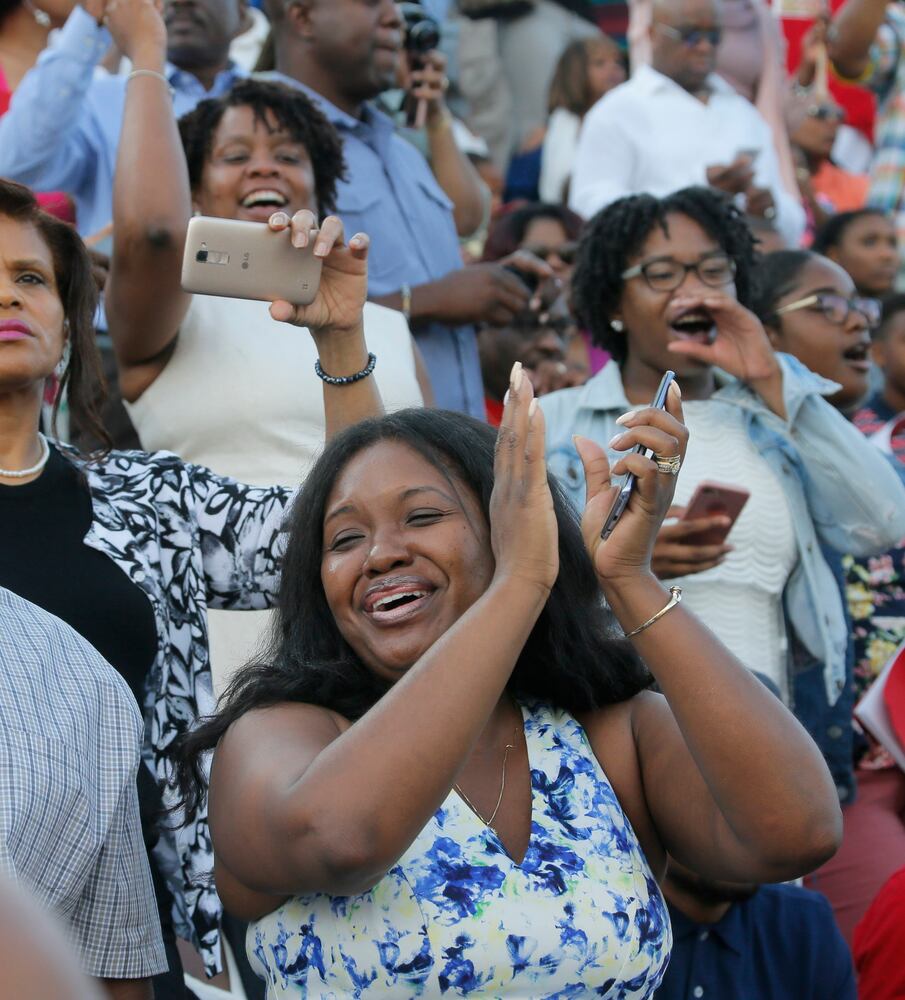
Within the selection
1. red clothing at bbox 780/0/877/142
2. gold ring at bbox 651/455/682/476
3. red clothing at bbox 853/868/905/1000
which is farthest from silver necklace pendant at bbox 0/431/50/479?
red clothing at bbox 780/0/877/142

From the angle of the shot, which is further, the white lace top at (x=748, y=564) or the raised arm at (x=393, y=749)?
the white lace top at (x=748, y=564)

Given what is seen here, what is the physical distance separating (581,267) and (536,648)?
89.0 inches

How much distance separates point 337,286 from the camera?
124 inches

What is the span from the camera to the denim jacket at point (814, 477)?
4.10m

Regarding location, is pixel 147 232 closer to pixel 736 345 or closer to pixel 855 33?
pixel 736 345

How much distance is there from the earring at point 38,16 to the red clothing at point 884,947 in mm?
3485

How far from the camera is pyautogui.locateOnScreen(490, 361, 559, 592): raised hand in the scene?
86.7 inches

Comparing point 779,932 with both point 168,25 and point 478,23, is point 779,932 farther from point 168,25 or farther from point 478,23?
point 478,23

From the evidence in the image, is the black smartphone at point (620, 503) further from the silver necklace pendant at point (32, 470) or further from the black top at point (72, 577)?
the silver necklace pendant at point (32, 470)

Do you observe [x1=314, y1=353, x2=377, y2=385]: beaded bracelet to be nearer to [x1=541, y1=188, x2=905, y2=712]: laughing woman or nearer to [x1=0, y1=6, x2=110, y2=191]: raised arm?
[x1=541, y1=188, x2=905, y2=712]: laughing woman

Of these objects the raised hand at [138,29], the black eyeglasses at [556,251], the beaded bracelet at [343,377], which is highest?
the raised hand at [138,29]

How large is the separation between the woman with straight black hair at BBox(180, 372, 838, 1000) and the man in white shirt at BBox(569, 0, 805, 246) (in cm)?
397

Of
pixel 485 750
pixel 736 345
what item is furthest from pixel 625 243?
pixel 485 750

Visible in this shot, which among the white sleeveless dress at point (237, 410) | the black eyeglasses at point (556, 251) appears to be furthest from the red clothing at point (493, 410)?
the white sleeveless dress at point (237, 410)
